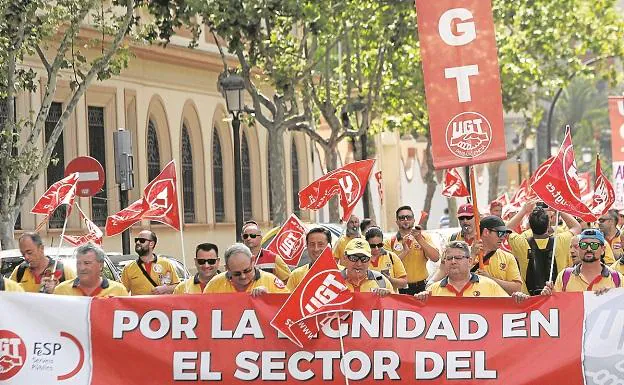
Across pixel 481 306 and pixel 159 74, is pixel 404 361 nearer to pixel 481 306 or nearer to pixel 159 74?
pixel 481 306

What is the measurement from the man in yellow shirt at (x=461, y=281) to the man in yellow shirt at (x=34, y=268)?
3273 millimetres

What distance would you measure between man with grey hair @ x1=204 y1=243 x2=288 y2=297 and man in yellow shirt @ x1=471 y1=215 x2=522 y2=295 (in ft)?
5.91

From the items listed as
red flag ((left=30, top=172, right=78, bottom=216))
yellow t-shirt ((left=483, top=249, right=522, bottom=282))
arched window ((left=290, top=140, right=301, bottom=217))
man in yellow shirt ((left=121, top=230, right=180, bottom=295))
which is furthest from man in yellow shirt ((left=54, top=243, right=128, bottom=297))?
arched window ((left=290, top=140, right=301, bottom=217))

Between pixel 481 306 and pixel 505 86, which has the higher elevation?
pixel 505 86

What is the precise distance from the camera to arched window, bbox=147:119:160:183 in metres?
35.4

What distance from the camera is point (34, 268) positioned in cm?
1331

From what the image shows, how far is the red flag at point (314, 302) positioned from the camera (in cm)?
1054

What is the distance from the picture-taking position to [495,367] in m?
10.7

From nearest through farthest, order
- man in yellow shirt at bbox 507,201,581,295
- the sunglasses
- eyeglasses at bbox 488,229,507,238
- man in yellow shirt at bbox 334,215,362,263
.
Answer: the sunglasses, eyeglasses at bbox 488,229,507,238, man in yellow shirt at bbox 507,201,581,295, man in yellow shirt at bbox 334,215,362,263

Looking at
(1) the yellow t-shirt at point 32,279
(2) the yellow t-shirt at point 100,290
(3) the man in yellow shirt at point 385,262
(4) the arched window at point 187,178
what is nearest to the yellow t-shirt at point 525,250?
(3) the man in yellow shirt at point 385,262

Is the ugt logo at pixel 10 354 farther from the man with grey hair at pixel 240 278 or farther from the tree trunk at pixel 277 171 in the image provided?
the tree trunk at pixel 277 171

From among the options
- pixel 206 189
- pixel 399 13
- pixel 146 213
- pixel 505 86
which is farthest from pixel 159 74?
pixel 146 213

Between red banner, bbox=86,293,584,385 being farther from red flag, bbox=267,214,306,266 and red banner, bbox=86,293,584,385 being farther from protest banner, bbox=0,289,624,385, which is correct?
red flag, bbox=267,214,306,266

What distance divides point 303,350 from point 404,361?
2.08ft
